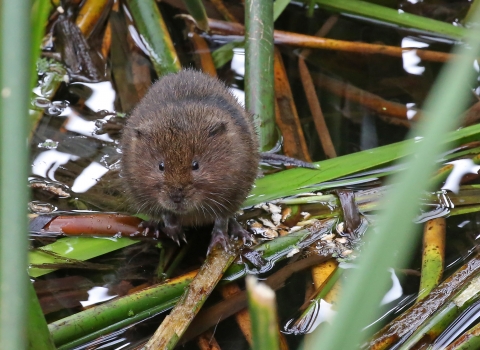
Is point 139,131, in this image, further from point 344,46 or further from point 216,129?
point 344,46

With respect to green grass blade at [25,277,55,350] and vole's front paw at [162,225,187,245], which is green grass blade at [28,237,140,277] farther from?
green grass blade at [25,277,55,350]

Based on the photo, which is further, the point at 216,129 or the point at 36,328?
the point at 216,129

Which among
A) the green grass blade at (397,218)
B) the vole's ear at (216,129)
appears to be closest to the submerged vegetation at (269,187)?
the green grass blade at (397,218)

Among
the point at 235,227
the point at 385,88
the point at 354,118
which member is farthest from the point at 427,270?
the point at 385,88

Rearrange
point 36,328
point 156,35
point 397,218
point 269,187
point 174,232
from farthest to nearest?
1. point 156,35
2. point 269,187
3. point 174,232
4. point 36,328
5. point 397,218

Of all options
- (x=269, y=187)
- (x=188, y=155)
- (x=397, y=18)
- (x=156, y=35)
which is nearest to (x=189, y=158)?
(x=188, y=155)
